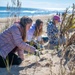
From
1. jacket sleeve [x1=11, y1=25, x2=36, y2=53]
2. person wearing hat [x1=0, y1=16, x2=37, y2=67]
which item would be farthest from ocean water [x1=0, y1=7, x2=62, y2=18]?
jacket sleeve [x1=11, y1=25, x2=36, y2=53]

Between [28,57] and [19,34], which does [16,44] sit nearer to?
[19,34]

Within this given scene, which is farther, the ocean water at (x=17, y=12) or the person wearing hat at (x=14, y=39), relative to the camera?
the ocean water at (x=17, y=12)

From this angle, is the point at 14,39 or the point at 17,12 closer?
the point at 14,39

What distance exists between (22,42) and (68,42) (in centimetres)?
218

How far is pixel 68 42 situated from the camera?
178 cm

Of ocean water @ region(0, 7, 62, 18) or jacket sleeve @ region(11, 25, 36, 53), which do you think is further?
ocean water @ region(0, 7, 62, 18)

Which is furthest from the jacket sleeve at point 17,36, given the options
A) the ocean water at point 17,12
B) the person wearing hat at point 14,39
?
the ocean water at point 17,12

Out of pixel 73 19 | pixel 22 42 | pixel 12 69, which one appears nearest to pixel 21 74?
pixel 12 69

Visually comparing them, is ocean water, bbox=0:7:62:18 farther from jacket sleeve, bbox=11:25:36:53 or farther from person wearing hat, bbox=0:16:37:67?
jacket sleeve, bbox=11:25:36:53

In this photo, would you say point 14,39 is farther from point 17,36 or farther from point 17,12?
point 17,12

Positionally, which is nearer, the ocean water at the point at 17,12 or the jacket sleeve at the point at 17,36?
the jacket sleeve at the point at 17,36

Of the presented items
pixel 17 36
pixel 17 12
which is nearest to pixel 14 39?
pixel 17 36

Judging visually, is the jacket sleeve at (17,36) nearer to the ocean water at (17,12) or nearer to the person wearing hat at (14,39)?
the person wearing hat at (14,39)

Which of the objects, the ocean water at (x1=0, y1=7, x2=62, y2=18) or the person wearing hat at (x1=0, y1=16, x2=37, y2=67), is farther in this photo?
the ocean water at (x1=0, y1=7, x2=62, y2=18)
